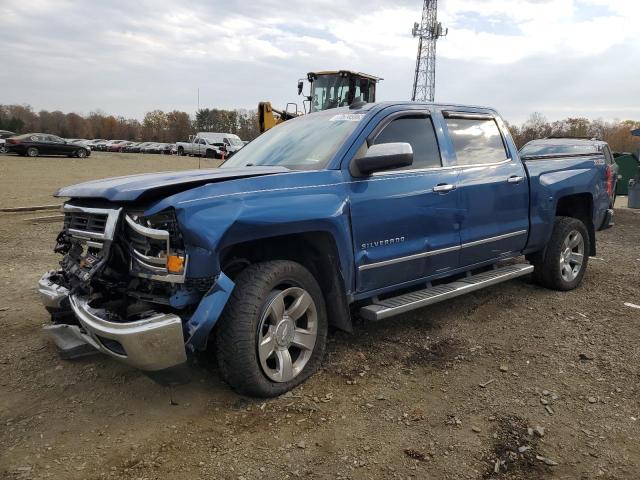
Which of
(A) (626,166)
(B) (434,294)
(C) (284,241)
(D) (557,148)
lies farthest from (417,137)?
(A) (626,166)

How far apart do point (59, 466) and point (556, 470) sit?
8.26 ft

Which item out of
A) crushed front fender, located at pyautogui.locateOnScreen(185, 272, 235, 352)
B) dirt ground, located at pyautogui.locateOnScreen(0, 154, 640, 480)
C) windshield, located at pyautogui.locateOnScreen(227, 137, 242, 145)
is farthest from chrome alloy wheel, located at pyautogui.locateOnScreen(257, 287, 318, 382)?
windshield, located at pyautogui.locateOnScreen(227, 137, 242, 145)

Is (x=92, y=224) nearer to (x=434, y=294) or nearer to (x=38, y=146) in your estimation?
(x=434, y=294)

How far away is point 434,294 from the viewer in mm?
4109

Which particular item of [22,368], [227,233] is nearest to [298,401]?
[227,233]

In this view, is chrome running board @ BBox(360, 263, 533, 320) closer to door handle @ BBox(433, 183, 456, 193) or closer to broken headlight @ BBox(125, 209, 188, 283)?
door handle @ BBox(433, 183, 456, 193)

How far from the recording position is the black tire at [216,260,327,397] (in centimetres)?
293

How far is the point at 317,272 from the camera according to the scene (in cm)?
360

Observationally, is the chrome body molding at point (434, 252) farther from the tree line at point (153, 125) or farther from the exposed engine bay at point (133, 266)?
the tree line at point (153, 125)

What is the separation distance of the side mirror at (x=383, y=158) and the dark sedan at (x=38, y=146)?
3338 cm

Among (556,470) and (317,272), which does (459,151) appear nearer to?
(317,272)

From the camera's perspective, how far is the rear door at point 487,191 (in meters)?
4.43

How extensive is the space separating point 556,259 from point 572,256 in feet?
1.51

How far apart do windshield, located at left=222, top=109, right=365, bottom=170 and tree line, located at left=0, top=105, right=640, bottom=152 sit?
184 ft
